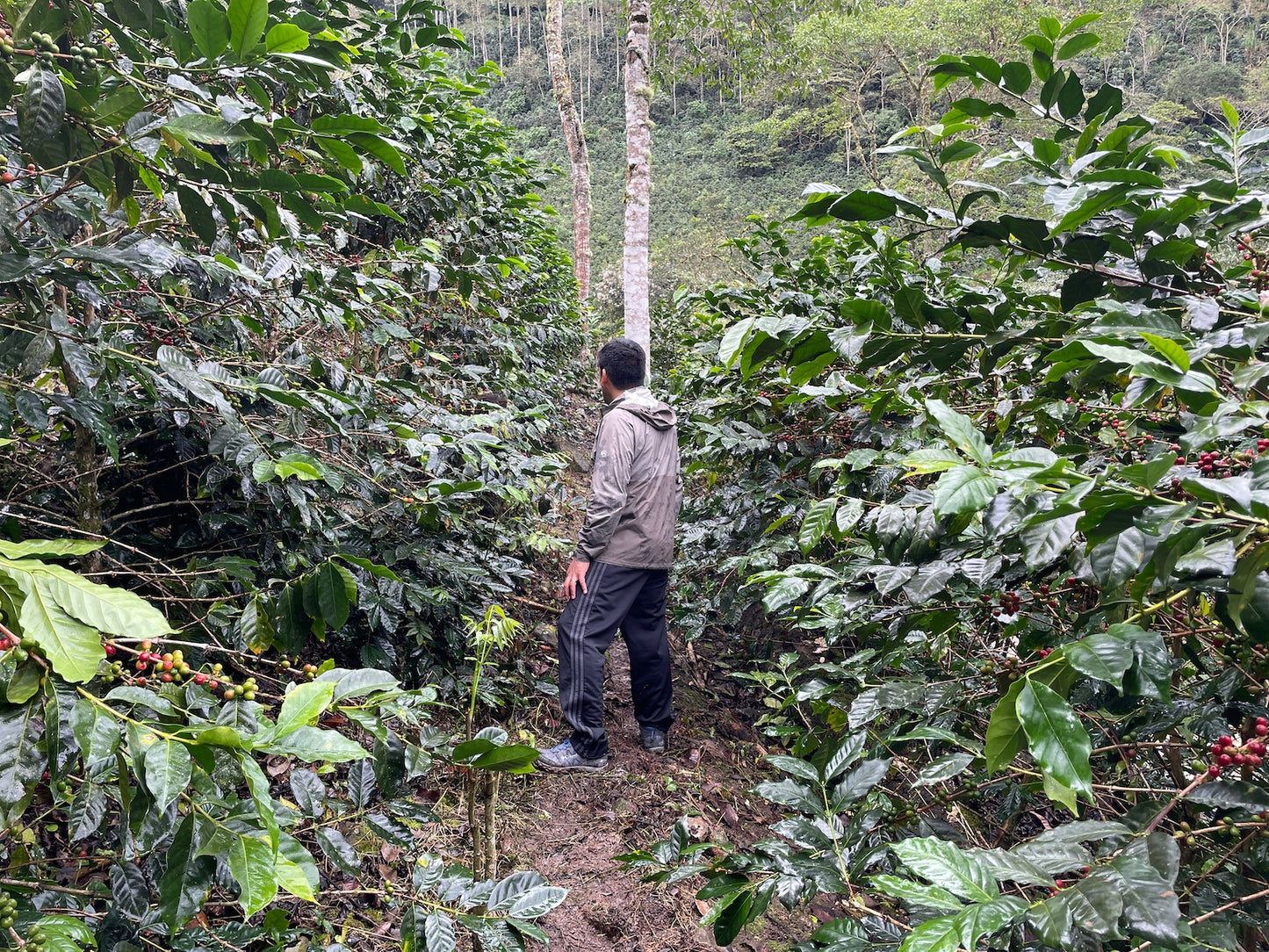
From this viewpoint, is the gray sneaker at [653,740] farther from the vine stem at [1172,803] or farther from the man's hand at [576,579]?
the vine stem at [1172,803]

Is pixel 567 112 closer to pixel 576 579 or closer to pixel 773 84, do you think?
pixel 576 579

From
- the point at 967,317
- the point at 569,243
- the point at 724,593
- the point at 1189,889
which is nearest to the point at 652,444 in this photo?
the point at 724,593

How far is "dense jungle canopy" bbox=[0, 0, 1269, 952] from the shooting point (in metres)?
0.82


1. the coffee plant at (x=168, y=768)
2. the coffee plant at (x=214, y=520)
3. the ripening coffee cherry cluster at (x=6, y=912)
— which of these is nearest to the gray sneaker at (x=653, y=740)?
the coffee plant at (x=214, y=520)

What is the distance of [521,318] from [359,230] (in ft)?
5.99

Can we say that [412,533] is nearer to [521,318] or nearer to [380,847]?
[380,847]

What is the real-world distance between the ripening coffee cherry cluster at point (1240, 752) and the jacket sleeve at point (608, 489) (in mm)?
2270

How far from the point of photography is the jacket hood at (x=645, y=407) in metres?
3.23

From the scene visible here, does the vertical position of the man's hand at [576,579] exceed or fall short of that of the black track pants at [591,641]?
it exceeds it

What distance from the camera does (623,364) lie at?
3.35 meters

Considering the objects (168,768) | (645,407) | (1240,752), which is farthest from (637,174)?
(168,768)

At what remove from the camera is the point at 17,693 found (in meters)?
0.79

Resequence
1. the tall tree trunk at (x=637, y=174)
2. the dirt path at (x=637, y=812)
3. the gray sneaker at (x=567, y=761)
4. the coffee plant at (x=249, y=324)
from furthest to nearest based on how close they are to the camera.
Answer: the tall tree trunk at (x=637, y=174) < the gray sneaker at (x=567, y=761) < the dirt path at (x=637, y=812) < the coffee plant at (x=249, y=324)

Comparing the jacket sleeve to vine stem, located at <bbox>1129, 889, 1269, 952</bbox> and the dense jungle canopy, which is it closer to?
the dense jungle canopy
